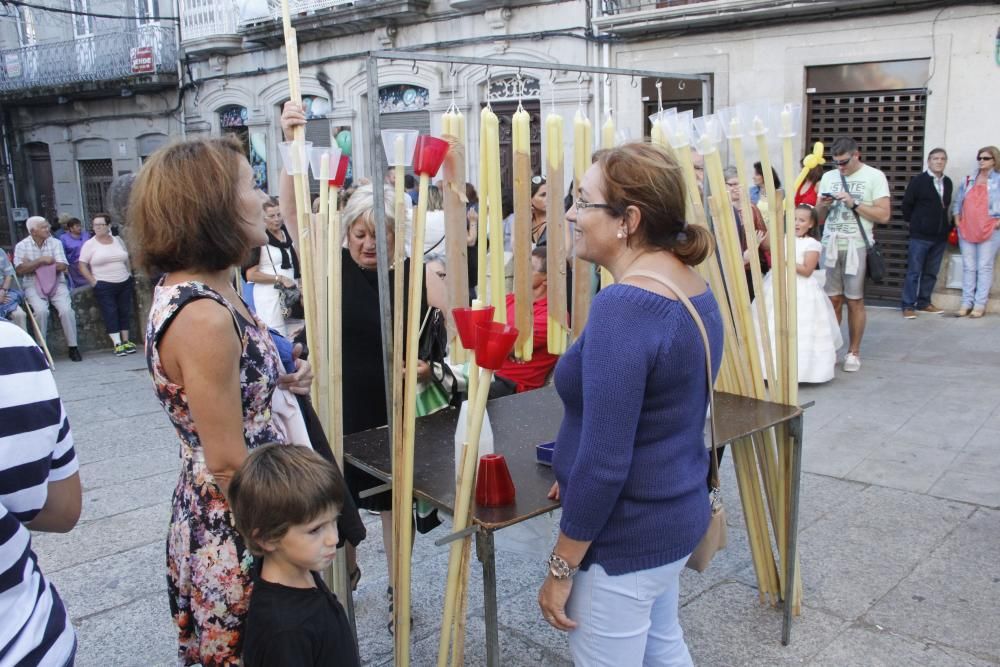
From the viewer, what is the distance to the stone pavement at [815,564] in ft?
9.07

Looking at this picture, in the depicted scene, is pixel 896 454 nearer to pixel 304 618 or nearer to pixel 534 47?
pixel 304 618

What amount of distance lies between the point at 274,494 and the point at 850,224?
580cm

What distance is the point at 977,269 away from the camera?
8.05 metres

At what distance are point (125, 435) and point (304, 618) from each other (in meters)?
4.29

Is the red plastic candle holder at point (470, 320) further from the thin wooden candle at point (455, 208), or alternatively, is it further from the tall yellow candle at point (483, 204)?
the tall yellow candle at point (483, 204)

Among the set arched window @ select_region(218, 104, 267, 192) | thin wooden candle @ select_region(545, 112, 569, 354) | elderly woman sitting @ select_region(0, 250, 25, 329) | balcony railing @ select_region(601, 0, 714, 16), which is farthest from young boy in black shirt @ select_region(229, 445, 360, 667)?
arched window @ select_region(218, 104, 267, 192)

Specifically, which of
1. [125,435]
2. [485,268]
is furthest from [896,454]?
[125,435]

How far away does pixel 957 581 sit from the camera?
3.08 m

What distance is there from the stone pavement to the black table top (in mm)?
789

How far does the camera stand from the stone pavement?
276 centimetres

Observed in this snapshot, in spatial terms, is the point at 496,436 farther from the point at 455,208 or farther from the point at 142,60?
the point at 142,60

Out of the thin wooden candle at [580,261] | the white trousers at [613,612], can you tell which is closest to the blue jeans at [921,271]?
the thin wooden candle at [580,261]

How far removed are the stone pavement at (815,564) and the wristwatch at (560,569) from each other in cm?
117

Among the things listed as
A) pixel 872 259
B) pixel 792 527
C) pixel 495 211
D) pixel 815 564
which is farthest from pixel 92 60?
pixel 792 527
